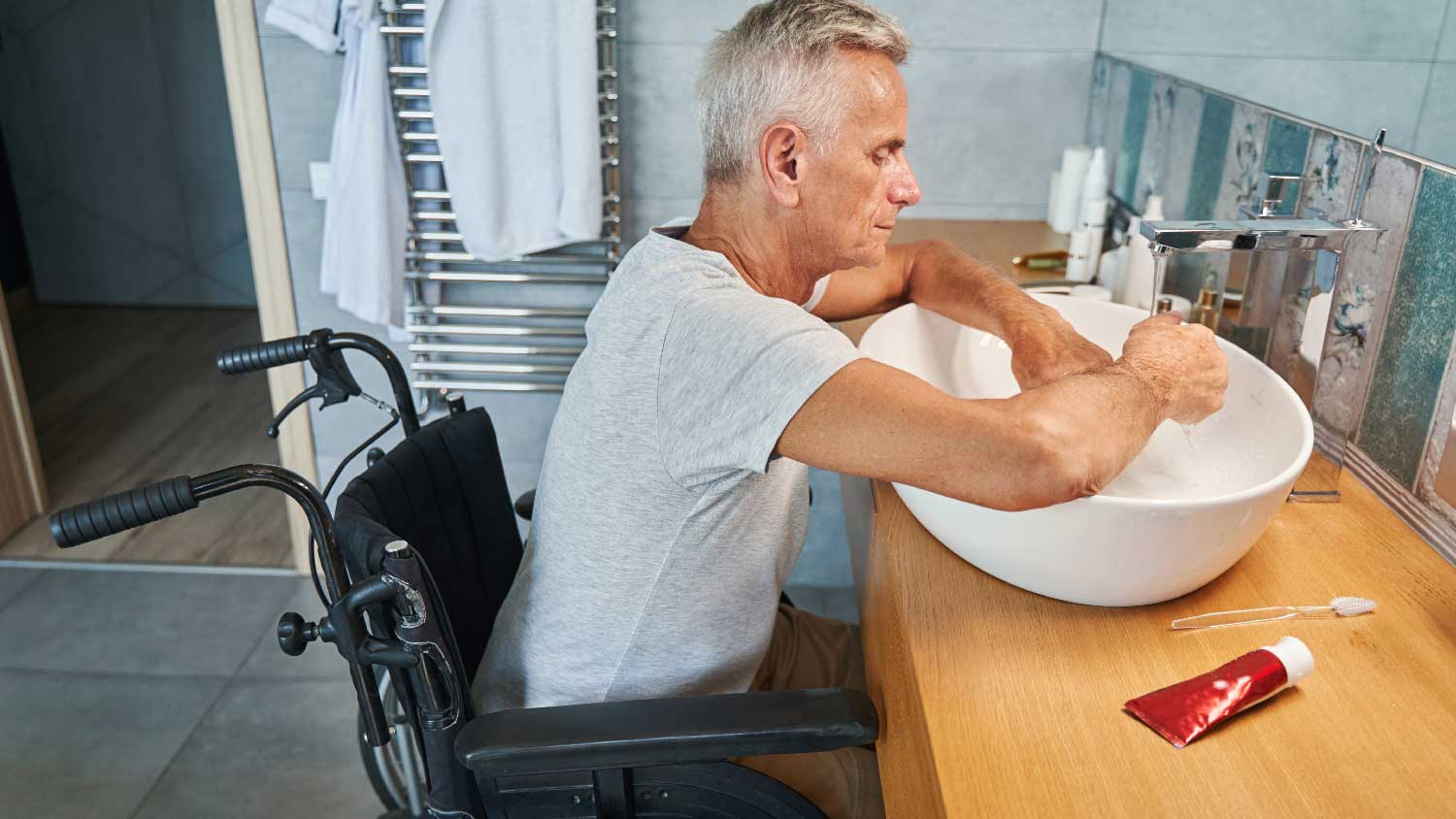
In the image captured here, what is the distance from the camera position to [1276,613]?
3.22ft

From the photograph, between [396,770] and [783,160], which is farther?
[396,770]

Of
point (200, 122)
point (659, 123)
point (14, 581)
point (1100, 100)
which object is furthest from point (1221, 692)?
point (200, 122)

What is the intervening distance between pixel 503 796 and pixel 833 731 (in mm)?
358

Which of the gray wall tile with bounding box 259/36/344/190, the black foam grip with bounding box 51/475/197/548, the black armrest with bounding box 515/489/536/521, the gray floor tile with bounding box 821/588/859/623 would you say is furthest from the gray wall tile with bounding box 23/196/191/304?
the black foam grip with bounding box 51/475/197/548

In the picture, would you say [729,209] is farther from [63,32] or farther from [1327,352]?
[63,32]

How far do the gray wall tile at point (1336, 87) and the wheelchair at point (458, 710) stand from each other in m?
0.93

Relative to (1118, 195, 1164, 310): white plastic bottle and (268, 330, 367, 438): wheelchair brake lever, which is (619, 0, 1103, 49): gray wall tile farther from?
(268, 330, 367, 438): wheelchair brake lever

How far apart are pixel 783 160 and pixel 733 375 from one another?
28cm

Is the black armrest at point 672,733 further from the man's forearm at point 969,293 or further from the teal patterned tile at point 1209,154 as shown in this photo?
the teal patterned tile at point 1209,154

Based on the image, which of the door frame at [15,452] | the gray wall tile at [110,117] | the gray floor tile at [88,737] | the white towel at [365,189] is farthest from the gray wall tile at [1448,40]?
the gray wall tile at [110,117]

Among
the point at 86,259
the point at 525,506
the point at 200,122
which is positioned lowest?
the point at 86,259

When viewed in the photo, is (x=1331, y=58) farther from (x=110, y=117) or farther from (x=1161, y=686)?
(x=110, y=117)

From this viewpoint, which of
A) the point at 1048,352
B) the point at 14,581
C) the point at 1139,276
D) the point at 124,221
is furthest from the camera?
the point at 124,221

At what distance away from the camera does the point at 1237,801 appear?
30.3 inches
